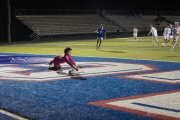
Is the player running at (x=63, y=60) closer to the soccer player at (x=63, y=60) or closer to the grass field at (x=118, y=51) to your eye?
the soccer player at (x=63, y=60)

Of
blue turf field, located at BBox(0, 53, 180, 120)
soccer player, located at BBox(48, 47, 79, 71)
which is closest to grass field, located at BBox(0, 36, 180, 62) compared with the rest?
blue turf field, located at BBox(0, 53, 180, 120)

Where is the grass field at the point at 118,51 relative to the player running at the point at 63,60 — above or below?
below

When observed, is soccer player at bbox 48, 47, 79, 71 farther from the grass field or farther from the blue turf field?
the grass field

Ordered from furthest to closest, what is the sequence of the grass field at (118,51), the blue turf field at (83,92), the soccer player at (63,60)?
the grass field at (118,51) → the soccer player at (63,60) → the blue turf field at (83,92)

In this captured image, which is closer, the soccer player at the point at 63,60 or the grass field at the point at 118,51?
the soccer player at the point at 63,60

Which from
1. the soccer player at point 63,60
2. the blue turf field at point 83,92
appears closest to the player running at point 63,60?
the soccer player at point 63,60

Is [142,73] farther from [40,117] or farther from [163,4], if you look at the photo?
[163,4]

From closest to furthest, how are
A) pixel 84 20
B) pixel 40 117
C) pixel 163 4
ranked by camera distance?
1. pixel 40 117
2. pixel 84 20
3. pixel 163 4

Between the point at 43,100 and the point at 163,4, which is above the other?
the point at 163,4

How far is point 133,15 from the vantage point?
6500 centimetres

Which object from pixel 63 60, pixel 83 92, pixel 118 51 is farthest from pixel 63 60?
pixel 118 51

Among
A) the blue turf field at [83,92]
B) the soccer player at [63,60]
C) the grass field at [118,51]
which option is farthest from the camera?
the grass field at [118,51]

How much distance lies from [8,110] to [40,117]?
0.88m

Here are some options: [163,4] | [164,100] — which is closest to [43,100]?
[164,100]
